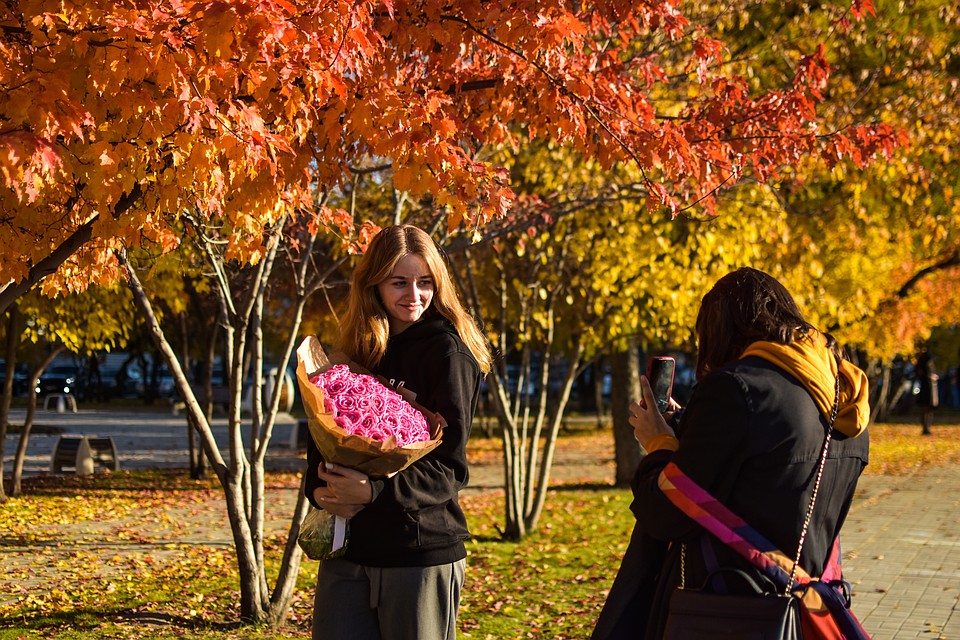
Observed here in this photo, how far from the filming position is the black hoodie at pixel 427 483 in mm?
3061

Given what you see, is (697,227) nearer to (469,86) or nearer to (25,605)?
(469,86)

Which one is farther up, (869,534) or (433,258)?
(433,258)

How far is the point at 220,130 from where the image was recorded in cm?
408

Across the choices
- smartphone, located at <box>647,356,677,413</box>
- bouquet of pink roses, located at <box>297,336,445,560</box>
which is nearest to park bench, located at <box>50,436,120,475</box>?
bouquet of pink roses, located at <box>297,336,445,560</box>

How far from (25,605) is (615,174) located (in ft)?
21.0

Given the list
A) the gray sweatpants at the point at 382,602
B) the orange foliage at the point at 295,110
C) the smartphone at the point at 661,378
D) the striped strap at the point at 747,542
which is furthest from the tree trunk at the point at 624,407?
the striped strap at the point at 747,542

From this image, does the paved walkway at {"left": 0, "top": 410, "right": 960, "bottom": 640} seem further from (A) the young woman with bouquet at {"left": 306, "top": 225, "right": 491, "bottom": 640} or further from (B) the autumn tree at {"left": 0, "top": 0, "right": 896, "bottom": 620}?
(B) the autumn tree at {"left": 0, "top": 0, "right": 896, "bottom": 620}

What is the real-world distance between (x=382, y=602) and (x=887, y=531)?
9.63 m

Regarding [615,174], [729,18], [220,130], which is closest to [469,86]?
[220,130]

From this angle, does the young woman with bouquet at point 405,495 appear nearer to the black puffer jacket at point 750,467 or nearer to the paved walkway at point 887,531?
the black puffer jacket at point 750,467

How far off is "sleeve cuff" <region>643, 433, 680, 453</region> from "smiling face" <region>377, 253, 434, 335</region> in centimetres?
89

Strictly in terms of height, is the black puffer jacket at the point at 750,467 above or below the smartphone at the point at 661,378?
below

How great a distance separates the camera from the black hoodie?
3061 mm

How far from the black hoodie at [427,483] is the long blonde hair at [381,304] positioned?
9 cm
